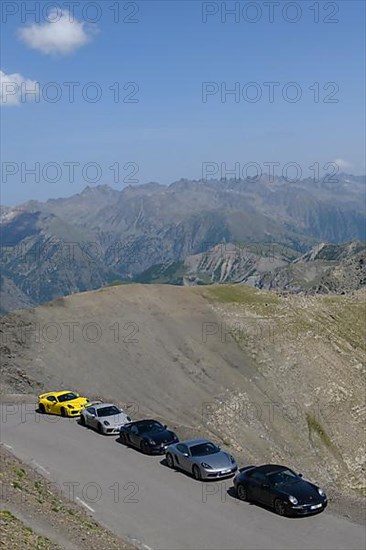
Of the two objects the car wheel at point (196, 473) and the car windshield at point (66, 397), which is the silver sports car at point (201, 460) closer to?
the car wheel at point (196, 473)

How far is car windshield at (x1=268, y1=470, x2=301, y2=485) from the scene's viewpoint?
26.5 m

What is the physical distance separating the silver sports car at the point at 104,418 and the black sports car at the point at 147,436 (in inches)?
73.7

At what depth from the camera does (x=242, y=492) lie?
2744 centimetres

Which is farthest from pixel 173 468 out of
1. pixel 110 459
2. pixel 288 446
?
pixel 288 446

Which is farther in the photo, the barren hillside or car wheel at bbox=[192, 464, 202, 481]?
the barren hillside

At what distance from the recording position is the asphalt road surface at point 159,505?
2369cm

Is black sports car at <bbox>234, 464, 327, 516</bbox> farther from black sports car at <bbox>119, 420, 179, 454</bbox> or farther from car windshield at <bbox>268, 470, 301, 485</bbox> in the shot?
black sports car at <bbox>119, 420, 179, 454</bbox>

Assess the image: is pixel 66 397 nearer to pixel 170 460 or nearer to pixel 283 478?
pixel 170 460

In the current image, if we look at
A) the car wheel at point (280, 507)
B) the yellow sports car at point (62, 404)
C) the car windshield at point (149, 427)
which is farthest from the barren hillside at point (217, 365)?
the car wheel at point (280, 507)

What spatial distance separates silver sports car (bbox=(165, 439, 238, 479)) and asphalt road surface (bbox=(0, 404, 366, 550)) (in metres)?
0.45

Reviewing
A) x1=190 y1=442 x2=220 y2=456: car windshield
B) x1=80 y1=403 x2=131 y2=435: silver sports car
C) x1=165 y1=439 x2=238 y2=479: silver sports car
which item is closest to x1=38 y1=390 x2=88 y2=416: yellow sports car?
x1=80 y1=403 x2=131 y2=435: silver sports car

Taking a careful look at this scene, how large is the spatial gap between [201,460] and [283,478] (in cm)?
474

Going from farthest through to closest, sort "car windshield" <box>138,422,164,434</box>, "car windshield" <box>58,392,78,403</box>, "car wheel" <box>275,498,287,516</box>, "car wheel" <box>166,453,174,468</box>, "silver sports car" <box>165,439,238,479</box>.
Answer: "car windshield" <box>58,392,78,403</box> < "car windshield" <box>138,422,164,434</box> < "car wheel" <box>166,453,174,468</box> < "silver sports car" <box>165,439,238,479</box> < "car wheel" <box>275,498,287,516</box>

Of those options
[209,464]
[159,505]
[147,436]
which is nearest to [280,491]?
[209,464]
